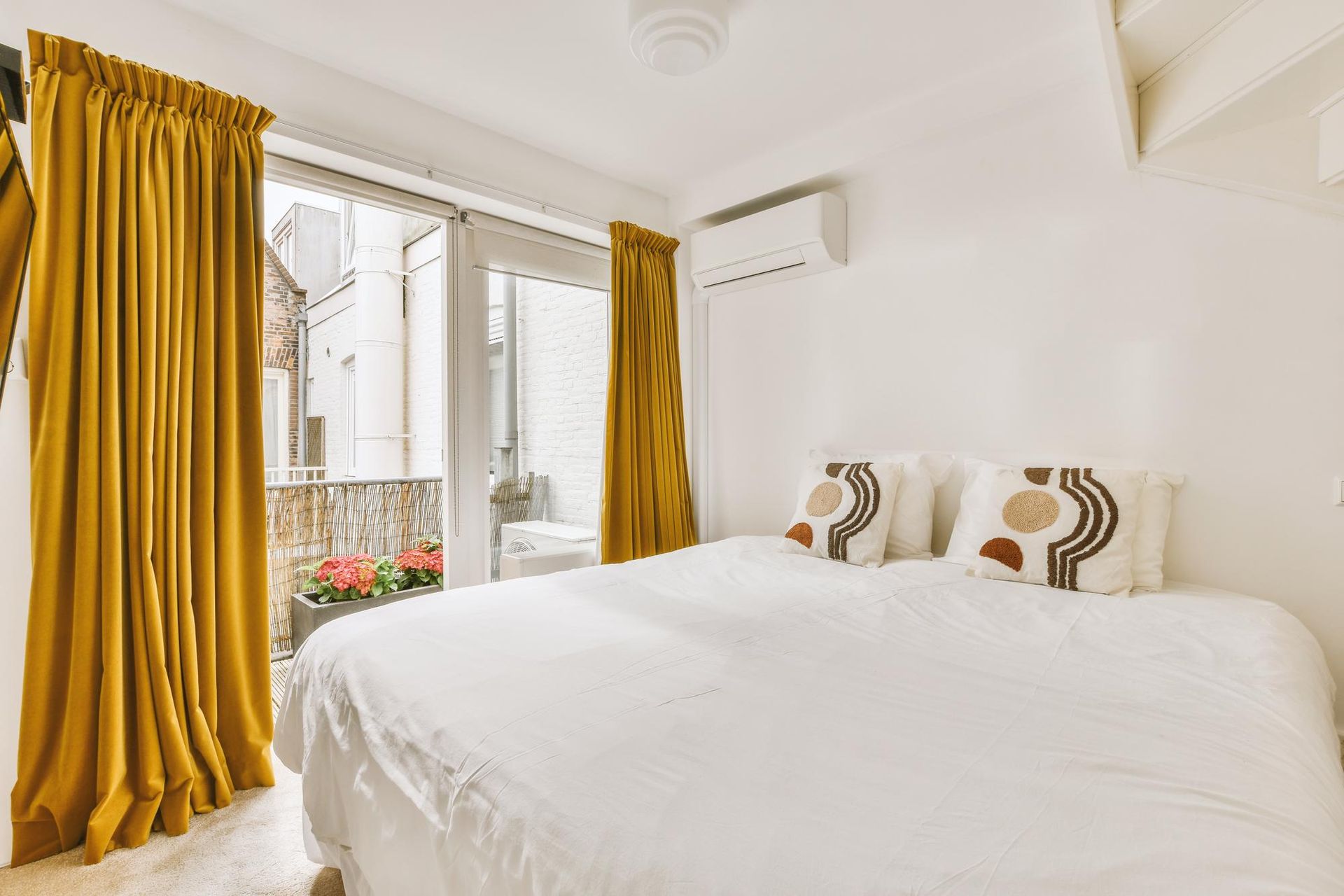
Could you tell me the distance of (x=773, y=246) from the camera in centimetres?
307

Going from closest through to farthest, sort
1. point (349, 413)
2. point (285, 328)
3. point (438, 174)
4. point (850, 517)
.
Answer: point (850, 517)
point (438, 174)
point (349, 413)
point (285, 328)

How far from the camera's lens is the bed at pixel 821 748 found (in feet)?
2.37

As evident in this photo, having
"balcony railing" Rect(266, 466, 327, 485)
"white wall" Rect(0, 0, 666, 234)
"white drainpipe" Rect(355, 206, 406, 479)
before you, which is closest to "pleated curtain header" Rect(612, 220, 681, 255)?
"white wall" Rect(0, 0, 666, 234)

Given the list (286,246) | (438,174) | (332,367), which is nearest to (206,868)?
(438,174)

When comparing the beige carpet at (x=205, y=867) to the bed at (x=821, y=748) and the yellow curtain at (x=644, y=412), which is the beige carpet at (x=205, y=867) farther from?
the yellow curtain at (x=644, y=412)

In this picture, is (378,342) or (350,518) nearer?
(350,518)

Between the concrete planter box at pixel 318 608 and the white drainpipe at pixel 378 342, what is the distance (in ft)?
3.58

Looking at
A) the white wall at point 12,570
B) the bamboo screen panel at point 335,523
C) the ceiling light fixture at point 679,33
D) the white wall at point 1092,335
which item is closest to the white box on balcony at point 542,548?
the bamboo screen panel at point 335,523

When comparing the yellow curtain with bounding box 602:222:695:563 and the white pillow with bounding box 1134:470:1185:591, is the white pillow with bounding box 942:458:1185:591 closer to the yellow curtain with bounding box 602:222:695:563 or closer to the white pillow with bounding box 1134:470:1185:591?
the white pillow with bounding box 1134:470:1185:591

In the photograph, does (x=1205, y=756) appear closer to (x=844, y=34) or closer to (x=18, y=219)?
(x=18, y=219)

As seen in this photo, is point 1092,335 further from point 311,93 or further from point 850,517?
point 311,93

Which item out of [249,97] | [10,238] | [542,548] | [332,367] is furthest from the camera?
[332,367]

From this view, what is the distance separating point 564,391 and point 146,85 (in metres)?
1.98

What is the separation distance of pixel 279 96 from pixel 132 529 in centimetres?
152
